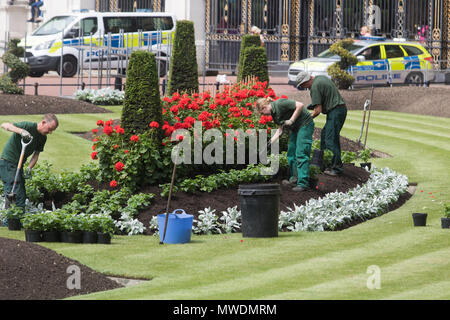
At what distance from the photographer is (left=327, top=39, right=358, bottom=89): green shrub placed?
2838 cm

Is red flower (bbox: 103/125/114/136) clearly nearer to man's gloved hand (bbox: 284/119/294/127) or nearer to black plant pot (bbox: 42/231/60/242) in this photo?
black plant pot (bbox: 42/231/60/242)

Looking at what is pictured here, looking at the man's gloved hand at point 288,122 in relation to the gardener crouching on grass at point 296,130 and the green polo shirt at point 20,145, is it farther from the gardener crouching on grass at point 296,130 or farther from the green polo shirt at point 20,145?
the green polo shirt at point 20,145

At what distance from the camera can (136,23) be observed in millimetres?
35125

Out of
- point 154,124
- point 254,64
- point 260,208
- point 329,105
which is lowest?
point 260,208

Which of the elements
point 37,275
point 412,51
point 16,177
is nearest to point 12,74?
point 16,177

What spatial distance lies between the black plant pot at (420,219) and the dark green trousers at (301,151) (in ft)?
7.16

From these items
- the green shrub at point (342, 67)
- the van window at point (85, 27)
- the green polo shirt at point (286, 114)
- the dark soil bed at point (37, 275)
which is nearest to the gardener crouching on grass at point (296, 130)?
the green polo shirt at point (286, 114)

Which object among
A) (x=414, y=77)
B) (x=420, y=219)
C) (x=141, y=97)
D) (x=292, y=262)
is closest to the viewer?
(x=292, y=262)

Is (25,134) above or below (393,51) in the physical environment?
below

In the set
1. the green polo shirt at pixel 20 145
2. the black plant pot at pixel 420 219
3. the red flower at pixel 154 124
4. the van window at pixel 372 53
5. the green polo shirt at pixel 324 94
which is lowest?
the black plant pot at pixel 420 219

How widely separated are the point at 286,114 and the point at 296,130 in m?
0.31

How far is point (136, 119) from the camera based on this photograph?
13.3 m

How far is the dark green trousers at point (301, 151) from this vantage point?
1332 centimetres

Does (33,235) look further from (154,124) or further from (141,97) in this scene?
(141,97)
